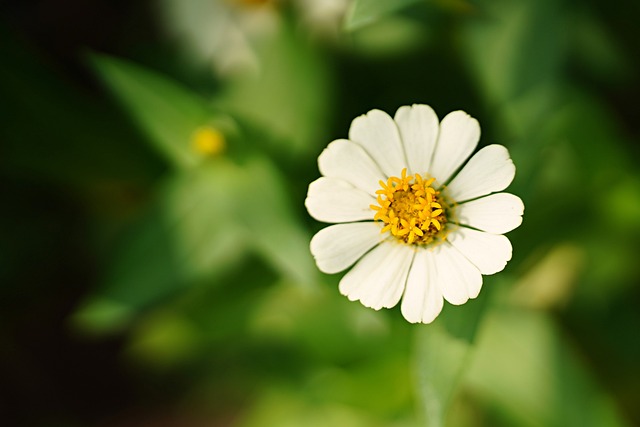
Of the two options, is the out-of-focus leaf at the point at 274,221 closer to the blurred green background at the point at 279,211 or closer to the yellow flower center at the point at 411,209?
the blurred green background at the point at 279,211

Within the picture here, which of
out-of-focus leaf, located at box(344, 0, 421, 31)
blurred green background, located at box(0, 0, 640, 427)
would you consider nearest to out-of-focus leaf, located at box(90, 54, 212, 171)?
blurred green background, located at box(0, 0, 640, 427)

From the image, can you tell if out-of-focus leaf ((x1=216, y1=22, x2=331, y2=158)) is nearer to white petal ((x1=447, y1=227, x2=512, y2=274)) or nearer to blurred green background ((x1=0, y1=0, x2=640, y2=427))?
blurred green background ((x1=0, y1=0, x2=640, y2=427))

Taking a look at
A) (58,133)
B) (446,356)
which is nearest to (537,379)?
(446,356)

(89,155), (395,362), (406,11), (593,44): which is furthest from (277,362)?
(593,44)

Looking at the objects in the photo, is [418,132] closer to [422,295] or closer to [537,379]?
[422,295]

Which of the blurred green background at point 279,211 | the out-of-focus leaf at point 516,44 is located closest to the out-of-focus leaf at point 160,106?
the blurred green background at point 279,211

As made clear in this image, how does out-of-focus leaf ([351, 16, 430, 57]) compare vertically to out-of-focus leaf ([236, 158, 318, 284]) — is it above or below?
above
